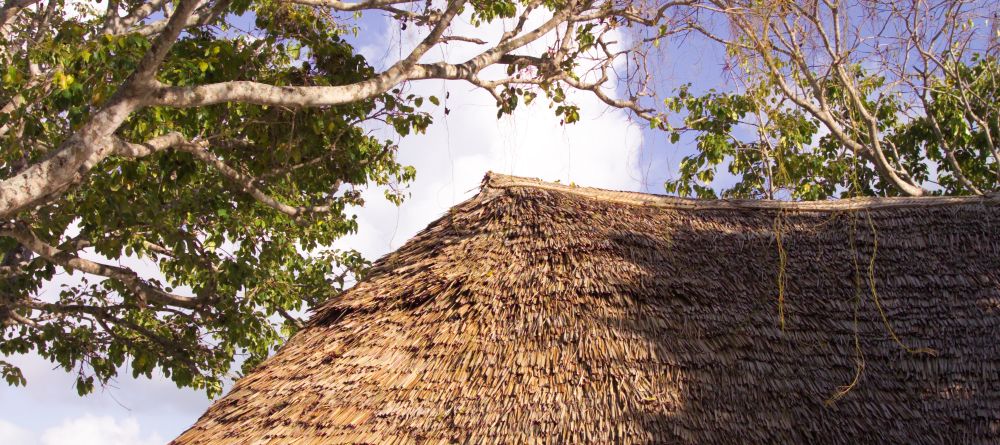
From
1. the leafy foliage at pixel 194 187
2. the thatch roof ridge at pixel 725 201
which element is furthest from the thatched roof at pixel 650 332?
the leafy foliage at pixel 194 187

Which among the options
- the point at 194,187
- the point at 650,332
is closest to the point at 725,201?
the point at 650,332

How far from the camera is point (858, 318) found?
213 inches

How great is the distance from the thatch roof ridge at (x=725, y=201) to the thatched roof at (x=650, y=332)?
2cm

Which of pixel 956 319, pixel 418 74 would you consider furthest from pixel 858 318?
pixel 418 74

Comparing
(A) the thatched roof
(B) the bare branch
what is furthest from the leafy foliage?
(A) the thatched roof

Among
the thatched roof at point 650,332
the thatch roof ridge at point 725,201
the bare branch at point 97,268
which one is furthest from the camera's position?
the bare branch at point 97,268

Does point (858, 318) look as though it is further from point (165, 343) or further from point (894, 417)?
point (165, 343)

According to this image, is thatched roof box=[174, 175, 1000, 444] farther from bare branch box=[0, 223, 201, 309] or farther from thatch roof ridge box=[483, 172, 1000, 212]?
bare branch box=[0, 223, 201, 309]

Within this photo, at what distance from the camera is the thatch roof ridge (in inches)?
252

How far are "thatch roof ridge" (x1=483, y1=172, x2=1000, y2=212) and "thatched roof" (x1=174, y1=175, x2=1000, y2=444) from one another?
2 centimetres

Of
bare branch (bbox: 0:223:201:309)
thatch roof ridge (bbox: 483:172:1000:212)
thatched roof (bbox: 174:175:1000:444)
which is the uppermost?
Answer: bare branch (bbox: 0:223:201:309)

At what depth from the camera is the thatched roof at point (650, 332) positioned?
460cm

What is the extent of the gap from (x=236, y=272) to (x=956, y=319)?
6.45 m

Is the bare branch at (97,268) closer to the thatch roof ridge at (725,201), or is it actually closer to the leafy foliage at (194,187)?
the leafy foliage at (194,187)
